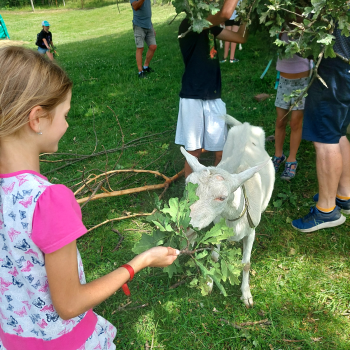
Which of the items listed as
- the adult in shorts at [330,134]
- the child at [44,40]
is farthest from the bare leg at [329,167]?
the child at [44,40]

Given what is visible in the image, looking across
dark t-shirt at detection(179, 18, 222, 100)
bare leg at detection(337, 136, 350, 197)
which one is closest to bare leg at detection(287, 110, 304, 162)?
bare leg at detection(337, 136, 350, 197)

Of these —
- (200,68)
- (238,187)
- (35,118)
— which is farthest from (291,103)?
(35,118)

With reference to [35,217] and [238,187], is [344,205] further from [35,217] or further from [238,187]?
[35,217]

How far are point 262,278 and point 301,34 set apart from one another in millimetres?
2069

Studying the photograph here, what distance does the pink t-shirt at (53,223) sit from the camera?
1062 mm

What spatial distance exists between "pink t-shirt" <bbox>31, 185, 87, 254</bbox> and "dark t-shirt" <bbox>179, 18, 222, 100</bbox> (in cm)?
232

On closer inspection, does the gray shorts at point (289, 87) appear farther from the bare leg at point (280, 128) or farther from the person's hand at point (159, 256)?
the person's hand at point (159, 256)

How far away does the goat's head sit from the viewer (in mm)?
1938

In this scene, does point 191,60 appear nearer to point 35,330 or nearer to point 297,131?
point 297,131

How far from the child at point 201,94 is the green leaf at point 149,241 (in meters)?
1.77

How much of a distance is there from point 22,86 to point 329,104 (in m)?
2.61

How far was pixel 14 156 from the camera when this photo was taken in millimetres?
1146

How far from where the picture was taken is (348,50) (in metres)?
2.59

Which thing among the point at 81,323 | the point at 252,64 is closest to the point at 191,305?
the point at 81,323
